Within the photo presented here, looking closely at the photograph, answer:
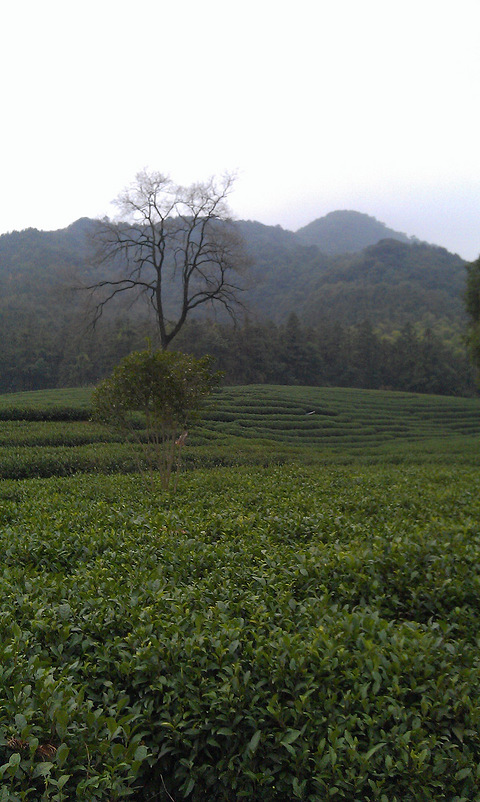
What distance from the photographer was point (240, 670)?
2.48 metres

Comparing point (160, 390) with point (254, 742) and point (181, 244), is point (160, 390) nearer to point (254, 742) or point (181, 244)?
point (254, 742)

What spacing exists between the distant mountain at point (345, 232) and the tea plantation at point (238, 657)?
492ft

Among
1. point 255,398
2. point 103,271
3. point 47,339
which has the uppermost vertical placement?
point 103,271

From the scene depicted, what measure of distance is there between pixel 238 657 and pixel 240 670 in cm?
14

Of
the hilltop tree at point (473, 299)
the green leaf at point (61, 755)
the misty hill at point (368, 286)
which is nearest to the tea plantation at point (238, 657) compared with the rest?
the green leaf at point (61, 755)

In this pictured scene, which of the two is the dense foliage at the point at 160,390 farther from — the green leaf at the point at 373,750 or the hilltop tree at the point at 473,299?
the hilltop tree at the point at 473,299

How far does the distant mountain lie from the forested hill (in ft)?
140

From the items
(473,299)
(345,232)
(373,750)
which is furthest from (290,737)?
(345,232)

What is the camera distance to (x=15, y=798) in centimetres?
179

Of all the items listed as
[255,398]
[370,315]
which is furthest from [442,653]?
[370,315]

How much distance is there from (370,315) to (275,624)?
234 feet

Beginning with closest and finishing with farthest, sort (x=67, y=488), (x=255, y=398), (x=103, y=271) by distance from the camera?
(x=67, y=488), (x=255, y=398), (x=103, y=271)

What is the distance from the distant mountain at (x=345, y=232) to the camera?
150000mm

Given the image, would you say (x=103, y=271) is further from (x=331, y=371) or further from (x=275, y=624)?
(x=275, y=624)
